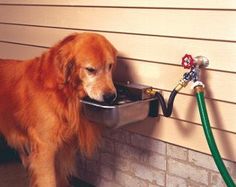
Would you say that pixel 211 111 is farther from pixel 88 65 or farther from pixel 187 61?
pixel 88 65

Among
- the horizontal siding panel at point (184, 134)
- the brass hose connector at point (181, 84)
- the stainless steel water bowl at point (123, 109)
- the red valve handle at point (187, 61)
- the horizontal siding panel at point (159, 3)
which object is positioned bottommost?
the horizontal siding panel at point (184, 134)

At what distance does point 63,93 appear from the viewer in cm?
216

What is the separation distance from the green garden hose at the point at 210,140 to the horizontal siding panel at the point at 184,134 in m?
0.22

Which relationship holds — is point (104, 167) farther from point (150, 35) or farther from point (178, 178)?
→ point (150, 35)

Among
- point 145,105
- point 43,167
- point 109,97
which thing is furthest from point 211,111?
point 43,167

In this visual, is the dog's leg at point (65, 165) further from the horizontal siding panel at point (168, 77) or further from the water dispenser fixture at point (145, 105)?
the horizontal siding panel at point (168, 77)

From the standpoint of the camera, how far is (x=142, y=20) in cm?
219

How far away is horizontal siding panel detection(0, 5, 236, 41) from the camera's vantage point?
186cm

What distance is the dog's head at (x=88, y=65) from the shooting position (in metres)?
2.01

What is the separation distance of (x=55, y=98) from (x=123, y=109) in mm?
436

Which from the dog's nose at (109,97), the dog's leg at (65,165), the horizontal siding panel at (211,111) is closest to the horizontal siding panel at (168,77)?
the horizontal siding panel at (211,111)

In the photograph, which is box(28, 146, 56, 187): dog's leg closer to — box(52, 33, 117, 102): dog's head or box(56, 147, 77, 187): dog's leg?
box(56, 147, 77, 187): dog's leg

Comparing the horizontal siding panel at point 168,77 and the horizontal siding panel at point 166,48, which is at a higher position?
the horizontal siding panel at point 166,48

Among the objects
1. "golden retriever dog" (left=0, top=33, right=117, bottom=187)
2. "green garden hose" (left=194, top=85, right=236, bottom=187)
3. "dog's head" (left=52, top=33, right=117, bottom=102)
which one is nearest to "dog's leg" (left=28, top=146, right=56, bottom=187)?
"golden retriever dog" (left=0, top=33, right=117, bottom=187)
